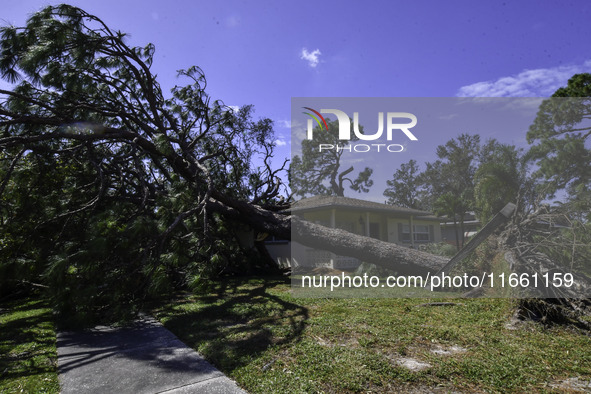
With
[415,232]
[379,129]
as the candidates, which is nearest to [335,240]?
[379,129]

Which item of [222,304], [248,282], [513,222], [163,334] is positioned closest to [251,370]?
[163,334]

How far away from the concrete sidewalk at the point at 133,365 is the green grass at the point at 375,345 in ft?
0.74

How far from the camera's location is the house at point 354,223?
42.3 feet

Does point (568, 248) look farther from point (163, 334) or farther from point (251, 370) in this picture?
point (163, 334)

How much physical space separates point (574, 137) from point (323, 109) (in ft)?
17.6

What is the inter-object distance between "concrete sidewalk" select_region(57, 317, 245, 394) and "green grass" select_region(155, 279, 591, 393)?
0.23 m

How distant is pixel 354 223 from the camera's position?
1414 centimetres

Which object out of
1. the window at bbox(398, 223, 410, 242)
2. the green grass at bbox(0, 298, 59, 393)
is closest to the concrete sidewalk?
the green grass at bbox(0, 298, 59, 393)

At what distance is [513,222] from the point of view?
21.6ft

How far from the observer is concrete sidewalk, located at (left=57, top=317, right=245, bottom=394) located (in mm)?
3357

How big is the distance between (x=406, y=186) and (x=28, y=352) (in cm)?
793

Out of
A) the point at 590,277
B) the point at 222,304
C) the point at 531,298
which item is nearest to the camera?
the point at 531,298

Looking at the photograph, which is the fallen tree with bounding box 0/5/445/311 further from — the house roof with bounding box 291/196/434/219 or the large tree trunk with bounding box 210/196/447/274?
the house roof with bounding box 291/196/434/219

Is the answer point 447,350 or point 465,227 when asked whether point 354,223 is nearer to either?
point 465,227
